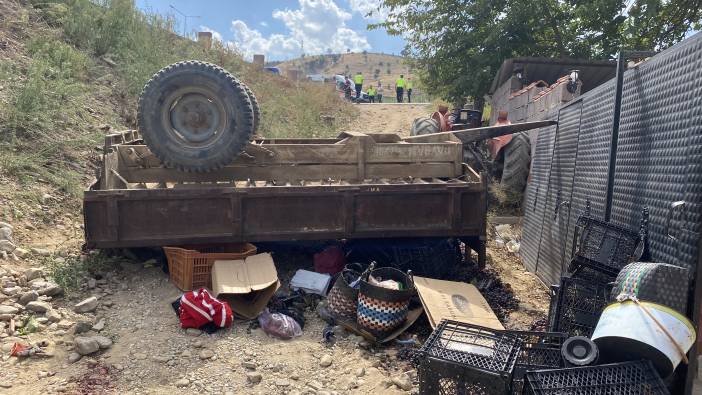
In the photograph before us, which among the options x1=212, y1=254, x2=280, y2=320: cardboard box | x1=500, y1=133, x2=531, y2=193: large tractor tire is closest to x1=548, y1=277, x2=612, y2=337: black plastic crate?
x1=212, y1=254, x2=280, y2=320: cardboard box

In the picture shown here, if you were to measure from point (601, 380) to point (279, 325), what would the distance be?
240cm

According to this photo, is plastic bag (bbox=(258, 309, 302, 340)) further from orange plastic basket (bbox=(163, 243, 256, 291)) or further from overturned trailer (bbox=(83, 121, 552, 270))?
overturned trailer (bbox=(83, 121, 552, 270))

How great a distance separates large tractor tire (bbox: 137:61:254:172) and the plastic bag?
1.60m

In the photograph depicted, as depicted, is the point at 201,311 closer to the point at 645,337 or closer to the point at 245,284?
the point at 245,284

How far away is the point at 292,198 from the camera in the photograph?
15.6ft

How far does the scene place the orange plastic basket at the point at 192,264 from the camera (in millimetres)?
4453

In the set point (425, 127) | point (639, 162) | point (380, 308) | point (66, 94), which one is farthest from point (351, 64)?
point (639, 162)

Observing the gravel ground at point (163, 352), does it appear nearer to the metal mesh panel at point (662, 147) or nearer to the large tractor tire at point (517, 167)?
the metal mesh panel at point (662, 147)

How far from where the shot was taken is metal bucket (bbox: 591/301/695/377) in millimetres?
2291

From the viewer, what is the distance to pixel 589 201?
13.2ft

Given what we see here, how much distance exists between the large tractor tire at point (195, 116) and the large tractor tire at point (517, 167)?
4.38 meters

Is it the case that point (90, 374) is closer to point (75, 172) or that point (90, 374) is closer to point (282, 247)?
point (282, 247)

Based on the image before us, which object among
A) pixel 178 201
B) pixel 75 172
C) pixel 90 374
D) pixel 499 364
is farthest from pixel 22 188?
pixel 499 364

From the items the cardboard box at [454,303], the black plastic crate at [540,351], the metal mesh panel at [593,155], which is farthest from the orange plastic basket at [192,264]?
the metal mesh panel at [593,155]
